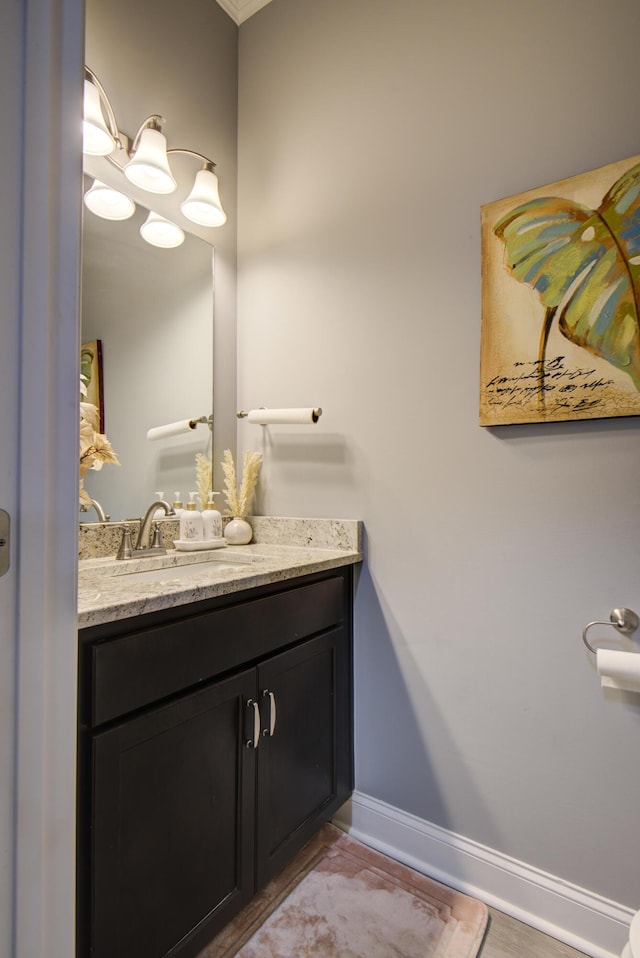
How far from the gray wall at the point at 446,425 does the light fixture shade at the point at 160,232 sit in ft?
1.09

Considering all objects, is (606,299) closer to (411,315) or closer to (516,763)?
(411,315)

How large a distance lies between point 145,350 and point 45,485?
1.13m

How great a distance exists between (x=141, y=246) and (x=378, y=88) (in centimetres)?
92

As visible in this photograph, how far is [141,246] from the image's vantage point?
Answer: 1587 millimetres

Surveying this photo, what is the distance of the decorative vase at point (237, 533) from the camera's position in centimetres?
175

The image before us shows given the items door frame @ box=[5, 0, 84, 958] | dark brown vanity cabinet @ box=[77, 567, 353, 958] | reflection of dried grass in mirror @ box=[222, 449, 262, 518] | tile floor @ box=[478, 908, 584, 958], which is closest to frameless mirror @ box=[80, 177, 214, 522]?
reflection of dried grass in mirror @ box=[222, 449, 262, 518]

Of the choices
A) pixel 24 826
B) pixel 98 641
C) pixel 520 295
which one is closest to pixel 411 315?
pixel 520 295

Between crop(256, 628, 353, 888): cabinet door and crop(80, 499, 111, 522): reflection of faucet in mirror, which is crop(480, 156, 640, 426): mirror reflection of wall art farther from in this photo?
crop(80, 499, 111, 522): reflection of faucet in mirror

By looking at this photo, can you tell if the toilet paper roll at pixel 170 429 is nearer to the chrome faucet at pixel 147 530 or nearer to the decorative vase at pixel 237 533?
the chrome faucet at pixel 147 530

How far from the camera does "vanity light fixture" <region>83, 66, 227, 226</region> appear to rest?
1357 millimetres

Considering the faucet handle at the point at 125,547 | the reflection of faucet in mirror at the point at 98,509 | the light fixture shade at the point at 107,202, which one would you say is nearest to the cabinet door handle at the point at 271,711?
the faucet handle at the point at 125,547

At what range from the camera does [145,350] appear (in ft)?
5.24

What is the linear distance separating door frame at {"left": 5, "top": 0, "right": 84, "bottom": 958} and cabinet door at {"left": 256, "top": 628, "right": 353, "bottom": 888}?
25.1 inches

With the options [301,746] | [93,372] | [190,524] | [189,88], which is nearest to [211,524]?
[190,524]
